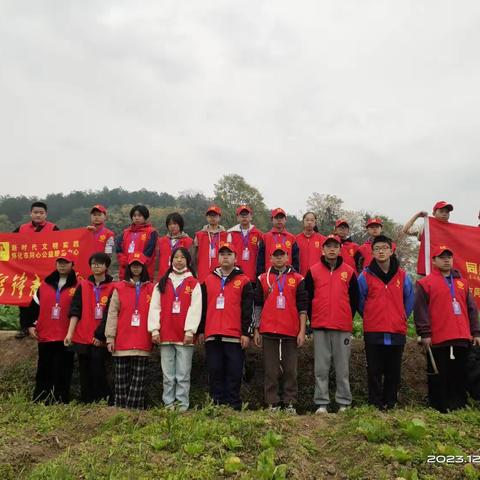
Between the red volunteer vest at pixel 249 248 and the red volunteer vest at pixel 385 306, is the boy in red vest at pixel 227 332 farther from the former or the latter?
the red volunteer vest at pixel 385 306

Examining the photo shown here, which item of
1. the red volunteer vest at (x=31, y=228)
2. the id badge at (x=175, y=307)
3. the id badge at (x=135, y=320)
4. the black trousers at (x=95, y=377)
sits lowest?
the black trousers at (x=95, y=377)

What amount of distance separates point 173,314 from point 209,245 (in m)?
1.74

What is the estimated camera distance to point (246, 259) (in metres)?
7.39

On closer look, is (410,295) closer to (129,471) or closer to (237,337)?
(237,337)

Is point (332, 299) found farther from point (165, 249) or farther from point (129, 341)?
point (165, 249)

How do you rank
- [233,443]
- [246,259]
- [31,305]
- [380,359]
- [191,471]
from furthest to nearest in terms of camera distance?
1. [246,259]
2. [31,305]
3. [380,359]
4. [233,443]
5. [191,471]

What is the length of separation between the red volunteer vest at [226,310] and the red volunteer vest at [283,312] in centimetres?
34

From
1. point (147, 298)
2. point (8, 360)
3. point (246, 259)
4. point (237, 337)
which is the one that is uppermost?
point (246, 259)

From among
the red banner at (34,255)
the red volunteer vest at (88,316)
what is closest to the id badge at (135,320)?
the red volunteer vest at (88,316)

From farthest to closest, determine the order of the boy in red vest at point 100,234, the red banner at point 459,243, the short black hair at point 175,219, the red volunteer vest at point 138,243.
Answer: the boy in red vest at point 100,234 < the short black hair at point 175,219 < the red volunteer vest at point 138,243 < the red banner at point 459,243

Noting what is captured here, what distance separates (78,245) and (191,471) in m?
4.94

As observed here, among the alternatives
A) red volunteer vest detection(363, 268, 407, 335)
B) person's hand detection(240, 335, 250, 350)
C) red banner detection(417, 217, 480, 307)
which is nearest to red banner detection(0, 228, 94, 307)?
person's hand detection(240, 335, 250, 350)

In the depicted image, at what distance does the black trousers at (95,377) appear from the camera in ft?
20.0

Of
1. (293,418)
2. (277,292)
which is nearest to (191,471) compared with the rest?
(293,418)
